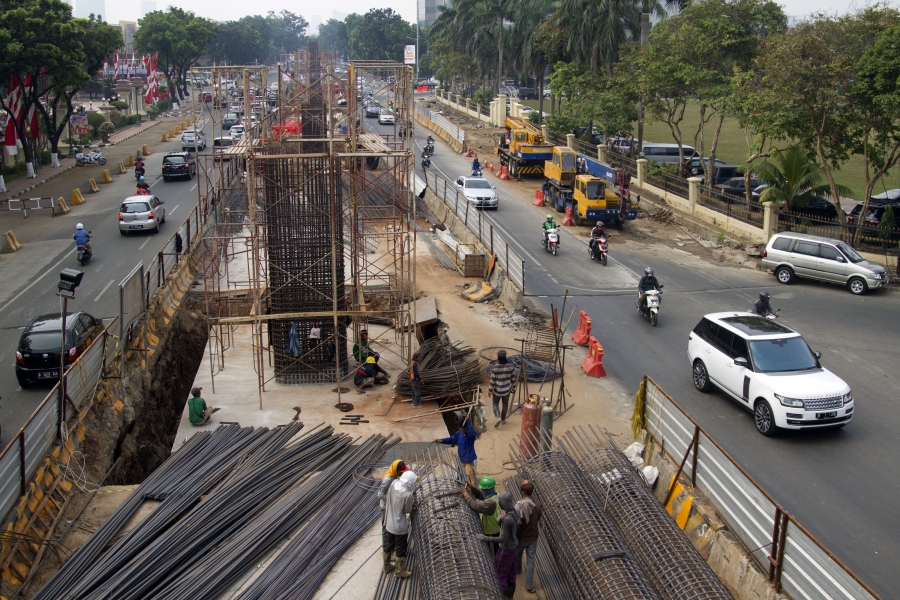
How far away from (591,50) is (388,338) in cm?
3096

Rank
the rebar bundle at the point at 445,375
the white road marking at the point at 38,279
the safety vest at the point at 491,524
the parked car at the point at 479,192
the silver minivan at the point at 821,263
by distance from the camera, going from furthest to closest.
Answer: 1. the parked car at the point at 479,192
2. the white road marking at the point at 38,279
3. the silver minivan at the point at 821,263
4. the rebar bundle at the point at 445,375
5. the safety vest at the point at 491,524

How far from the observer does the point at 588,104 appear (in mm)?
43531

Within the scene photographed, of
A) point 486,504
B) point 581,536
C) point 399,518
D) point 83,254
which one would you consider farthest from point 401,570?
point 83,254

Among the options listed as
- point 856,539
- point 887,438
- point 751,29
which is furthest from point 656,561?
point 751,29

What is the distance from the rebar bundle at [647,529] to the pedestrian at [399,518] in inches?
107

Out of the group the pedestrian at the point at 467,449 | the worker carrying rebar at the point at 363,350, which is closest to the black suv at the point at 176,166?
the worker carrying rebar at the point at 363,350

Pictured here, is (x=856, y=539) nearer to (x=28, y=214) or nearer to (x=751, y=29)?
(x=751, y=29)

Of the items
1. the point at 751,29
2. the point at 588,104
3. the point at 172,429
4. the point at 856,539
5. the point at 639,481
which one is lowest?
the point at 172,429

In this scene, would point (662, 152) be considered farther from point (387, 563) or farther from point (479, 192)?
point (387, 563)

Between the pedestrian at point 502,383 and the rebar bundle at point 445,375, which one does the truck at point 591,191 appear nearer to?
the rebar bundle at point 445,375

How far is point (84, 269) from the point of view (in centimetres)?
2641

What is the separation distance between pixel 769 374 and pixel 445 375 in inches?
260

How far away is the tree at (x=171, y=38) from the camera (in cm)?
8256

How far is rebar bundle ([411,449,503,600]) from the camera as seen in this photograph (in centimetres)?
841
